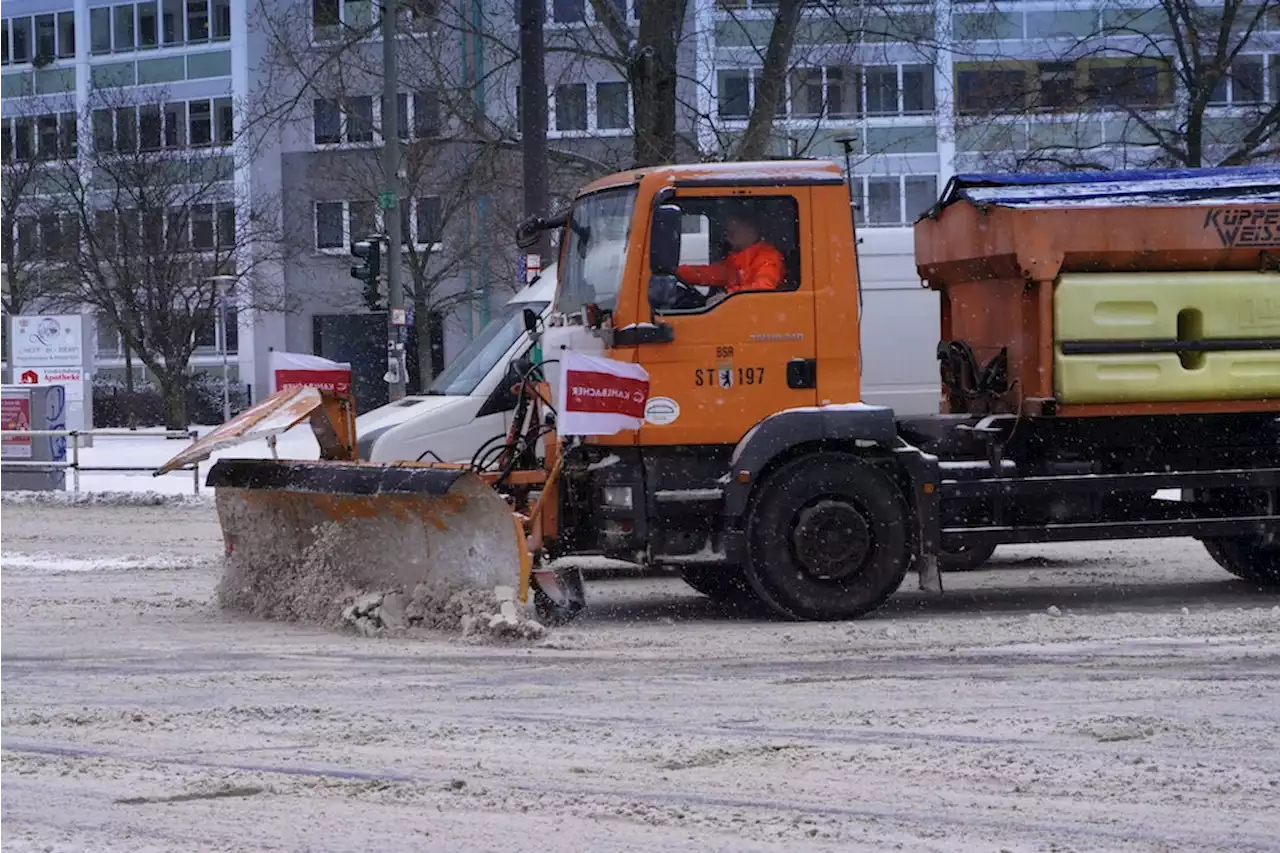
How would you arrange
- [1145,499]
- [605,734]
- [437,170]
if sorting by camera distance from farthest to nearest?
[437,170] → [1145,499] → [605,734]

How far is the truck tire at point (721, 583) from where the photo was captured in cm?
1049

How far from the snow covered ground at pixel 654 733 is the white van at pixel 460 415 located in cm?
346

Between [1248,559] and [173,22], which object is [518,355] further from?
[173,22]

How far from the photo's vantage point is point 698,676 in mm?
7996

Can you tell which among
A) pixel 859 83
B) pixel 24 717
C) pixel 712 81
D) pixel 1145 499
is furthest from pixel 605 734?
pixel 712 81

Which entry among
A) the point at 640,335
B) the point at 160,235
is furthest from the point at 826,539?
the point at 160,235

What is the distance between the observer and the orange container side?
32.4 ft

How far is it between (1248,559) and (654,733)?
637cm

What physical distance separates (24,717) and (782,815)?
3.36m

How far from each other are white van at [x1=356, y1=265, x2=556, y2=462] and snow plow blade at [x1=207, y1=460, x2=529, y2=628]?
11.3ft

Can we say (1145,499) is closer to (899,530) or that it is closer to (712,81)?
(899,530)

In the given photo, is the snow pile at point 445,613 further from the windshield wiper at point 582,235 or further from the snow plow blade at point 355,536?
the windshield wiper at point 582,235

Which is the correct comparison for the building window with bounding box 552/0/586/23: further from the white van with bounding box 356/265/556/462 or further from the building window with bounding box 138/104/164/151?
the building window with bounding box 138/104/164/151

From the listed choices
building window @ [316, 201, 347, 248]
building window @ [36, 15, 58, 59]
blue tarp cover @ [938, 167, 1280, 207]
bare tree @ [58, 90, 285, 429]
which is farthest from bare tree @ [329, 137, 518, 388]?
blue tarp cover @ [938, 167, 1280, 207]
